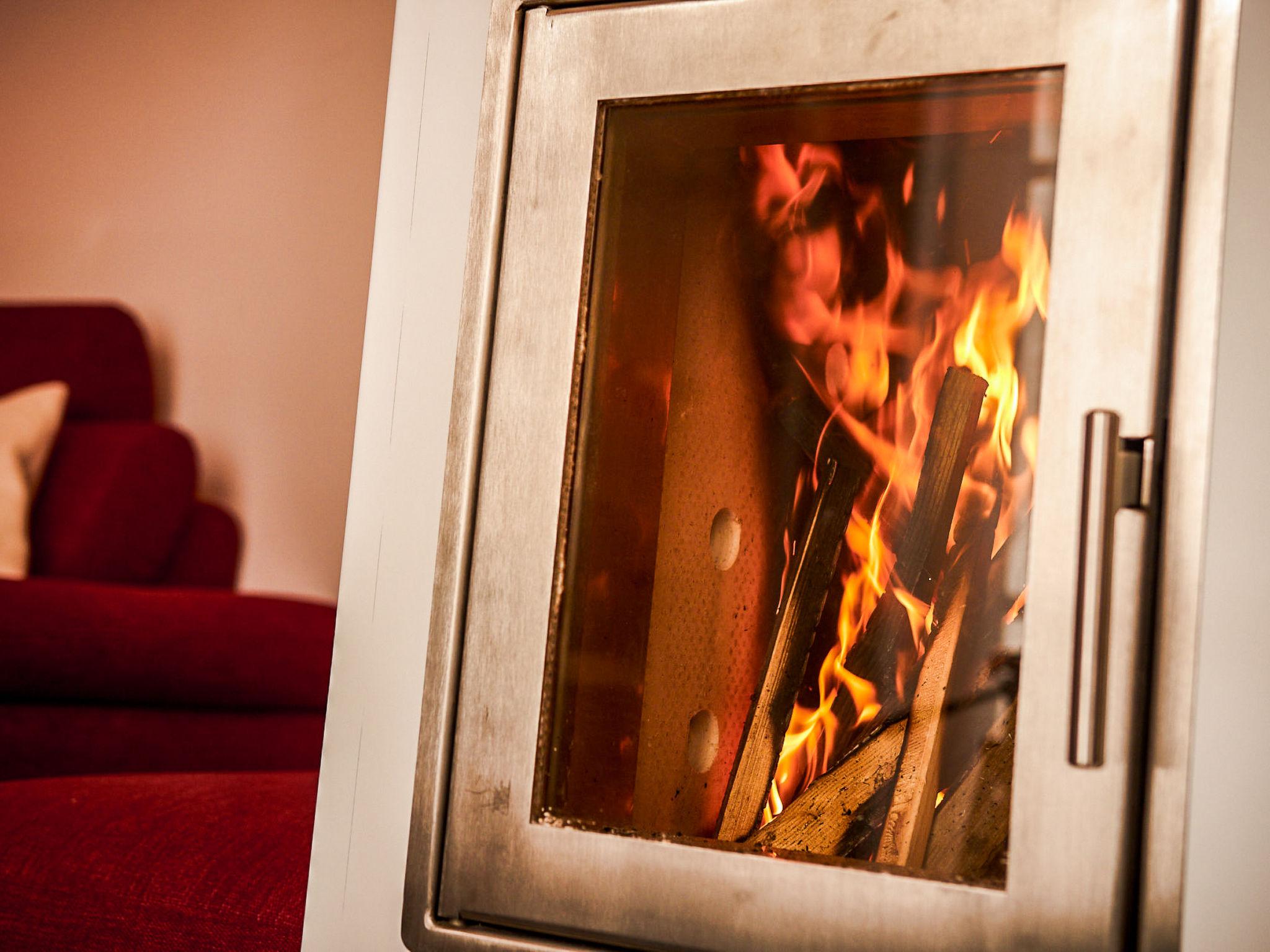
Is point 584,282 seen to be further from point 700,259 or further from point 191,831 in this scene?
point 191,831

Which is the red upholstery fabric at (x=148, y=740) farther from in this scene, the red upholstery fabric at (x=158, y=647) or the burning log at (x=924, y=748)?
the burning log at (x=924, y=748)

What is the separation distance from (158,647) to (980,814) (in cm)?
114

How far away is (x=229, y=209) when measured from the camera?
2232 mm

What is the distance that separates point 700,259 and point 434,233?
180mm

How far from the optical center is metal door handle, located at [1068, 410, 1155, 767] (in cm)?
57

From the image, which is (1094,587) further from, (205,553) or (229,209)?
(229,209)

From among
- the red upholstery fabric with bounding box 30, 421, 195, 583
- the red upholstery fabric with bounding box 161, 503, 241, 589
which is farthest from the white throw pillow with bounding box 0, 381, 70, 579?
the red upholstery fabric with bounding box 161, 503, 241, 589

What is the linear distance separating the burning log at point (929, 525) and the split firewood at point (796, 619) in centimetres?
4

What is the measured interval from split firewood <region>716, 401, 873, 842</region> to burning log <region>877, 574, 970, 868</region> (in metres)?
0.08

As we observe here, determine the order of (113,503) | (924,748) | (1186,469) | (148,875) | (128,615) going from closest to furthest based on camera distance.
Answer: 1. (1186,469)
2. (924,748)
3. (148,875)
4. (128,615)
5. (113,503)

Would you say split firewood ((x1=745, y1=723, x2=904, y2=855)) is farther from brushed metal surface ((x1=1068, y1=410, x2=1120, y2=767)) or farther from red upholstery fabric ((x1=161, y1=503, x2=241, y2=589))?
red upholstery fabric ((x1=161, y1=503, x2=241, y2=589))

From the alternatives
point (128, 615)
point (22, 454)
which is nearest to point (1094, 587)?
point (128, 615)

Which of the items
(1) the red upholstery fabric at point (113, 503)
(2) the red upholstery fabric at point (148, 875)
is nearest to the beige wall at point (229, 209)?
(1) the red upholstery fabric at point (113, 503)

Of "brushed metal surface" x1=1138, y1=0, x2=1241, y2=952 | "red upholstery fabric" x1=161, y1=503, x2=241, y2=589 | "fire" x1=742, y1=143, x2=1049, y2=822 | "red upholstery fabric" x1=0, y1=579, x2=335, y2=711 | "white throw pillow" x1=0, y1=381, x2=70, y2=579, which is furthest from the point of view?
"red upholstery fabric" x1=161, y1=503, x2=241, y2=589
